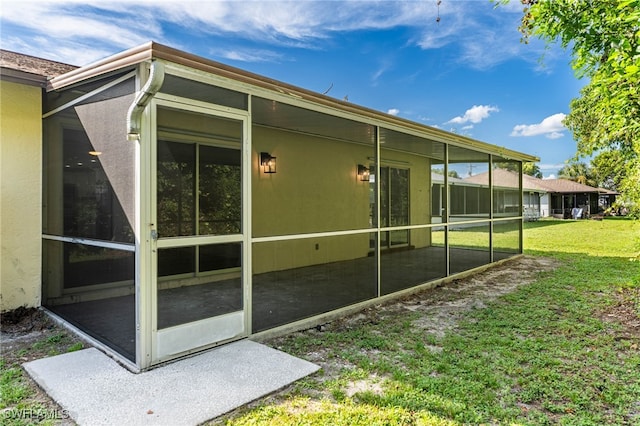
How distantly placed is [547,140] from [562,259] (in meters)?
31.0

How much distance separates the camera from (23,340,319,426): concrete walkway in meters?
2.40

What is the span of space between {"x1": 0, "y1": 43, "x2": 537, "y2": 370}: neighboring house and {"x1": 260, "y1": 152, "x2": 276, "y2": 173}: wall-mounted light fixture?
1.6 inches

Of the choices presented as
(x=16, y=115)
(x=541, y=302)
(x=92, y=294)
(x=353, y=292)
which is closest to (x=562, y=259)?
(x=541, y=302)

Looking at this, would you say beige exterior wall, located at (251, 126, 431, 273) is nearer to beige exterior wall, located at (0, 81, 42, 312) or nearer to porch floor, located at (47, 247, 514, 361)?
porch floor, located at (47, 247, 514, 361)

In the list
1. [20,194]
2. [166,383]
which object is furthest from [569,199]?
[20,194]

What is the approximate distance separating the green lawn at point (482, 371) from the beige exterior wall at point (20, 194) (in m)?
3.24

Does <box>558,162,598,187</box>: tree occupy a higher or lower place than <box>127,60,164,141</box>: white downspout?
higher

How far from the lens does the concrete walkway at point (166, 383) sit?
7.88ft

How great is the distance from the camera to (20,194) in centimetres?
437

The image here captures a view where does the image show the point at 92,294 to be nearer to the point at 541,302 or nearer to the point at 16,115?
the point at 16,115

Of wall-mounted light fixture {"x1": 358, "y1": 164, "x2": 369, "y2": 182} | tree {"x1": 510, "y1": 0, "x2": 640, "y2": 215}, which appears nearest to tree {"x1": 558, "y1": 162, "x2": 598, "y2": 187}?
wall-mounted light fixture {"x1": 358, "y1": 164, "x2": 369, "y2": 182}

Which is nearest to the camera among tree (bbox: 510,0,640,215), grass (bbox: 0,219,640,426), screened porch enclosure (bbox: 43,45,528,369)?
grass (bbox: 0,219,640,426)

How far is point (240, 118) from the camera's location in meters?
3.64

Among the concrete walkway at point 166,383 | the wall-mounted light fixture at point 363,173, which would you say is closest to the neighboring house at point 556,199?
the wall-mounted light fixture at point 363,173
